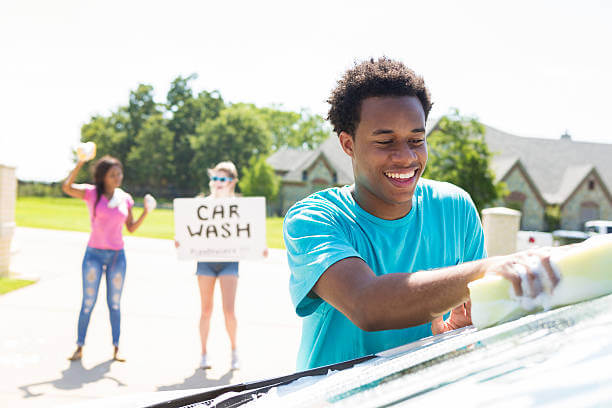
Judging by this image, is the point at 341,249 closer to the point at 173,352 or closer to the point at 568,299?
the point at 568,299

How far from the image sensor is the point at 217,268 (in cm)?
605

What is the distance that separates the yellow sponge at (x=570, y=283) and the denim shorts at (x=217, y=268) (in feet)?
17.0

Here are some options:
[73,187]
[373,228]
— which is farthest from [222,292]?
[373,228]

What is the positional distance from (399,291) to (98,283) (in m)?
5.41

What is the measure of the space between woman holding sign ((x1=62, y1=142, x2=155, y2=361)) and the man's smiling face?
474cm

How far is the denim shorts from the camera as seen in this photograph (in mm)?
5996

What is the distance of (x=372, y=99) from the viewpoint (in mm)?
1737

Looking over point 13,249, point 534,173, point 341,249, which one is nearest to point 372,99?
point 341,249

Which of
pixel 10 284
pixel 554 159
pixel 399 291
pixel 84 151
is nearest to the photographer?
pixel 399 291

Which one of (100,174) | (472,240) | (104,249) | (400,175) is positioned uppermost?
(100,174)

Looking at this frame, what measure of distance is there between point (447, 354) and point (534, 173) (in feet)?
156

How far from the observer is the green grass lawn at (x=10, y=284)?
8891mm

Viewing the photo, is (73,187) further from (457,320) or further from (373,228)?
(457,320)

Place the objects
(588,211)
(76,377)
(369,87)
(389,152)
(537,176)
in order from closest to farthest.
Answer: (389,152), (369,87), (76,377), (588,211), (537,176)
